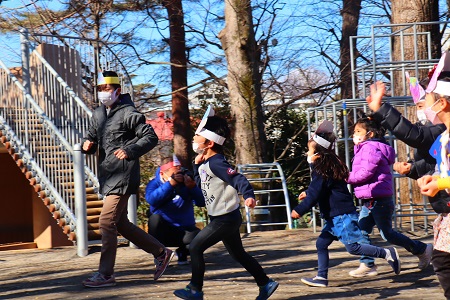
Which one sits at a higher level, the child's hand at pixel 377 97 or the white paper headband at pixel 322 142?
the child's hand at pixel 377 97

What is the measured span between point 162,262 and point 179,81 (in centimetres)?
1392

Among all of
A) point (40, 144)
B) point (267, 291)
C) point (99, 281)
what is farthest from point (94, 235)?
point (267, 291)

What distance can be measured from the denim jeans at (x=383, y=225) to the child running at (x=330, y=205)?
480 millimetres

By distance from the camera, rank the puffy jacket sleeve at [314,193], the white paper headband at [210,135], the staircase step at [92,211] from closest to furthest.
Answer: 1. the white paper headband at [210,135]
2. the puffy jacket sleeve at [314,193]
3. the staircase step at [92,211]

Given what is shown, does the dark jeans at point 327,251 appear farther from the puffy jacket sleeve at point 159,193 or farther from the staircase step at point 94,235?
the staircase step at point 94,235

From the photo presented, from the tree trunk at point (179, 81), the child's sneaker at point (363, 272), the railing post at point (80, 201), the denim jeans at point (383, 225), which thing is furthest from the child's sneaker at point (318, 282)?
the tree trunk at point (179, 81)

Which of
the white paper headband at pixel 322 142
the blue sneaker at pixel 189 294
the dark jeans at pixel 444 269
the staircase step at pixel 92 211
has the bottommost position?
the blue sneaker at pixel 189 294

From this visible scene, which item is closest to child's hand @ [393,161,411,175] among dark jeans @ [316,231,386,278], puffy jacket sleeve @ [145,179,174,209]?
dark jeans @ [316,231,386,278]

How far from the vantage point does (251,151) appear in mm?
15211

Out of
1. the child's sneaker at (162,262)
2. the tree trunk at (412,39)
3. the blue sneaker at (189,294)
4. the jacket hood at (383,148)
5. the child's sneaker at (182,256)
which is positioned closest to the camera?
the blue sneaker at (189,294)

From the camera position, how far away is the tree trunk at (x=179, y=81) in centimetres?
2005

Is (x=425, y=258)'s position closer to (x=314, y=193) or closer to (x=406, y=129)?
(x=314, y=193)

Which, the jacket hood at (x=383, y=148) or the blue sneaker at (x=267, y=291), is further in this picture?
the jacket hood at (x=383, y=148)

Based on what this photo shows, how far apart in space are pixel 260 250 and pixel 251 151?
5917 mm
